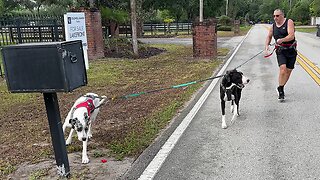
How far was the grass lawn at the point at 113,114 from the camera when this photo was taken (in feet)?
17.4

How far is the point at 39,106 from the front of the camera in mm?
8344

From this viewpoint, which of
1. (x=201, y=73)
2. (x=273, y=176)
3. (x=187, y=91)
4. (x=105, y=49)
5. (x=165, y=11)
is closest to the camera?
Result: (x=273, y=176)

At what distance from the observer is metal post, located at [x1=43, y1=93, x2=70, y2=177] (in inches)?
160

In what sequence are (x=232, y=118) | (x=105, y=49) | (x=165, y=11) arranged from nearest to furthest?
(x=232, y=118) → (x=105, y=49) → (x=165, y=11)

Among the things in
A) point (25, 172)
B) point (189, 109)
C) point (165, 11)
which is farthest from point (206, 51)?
point (165, 11)

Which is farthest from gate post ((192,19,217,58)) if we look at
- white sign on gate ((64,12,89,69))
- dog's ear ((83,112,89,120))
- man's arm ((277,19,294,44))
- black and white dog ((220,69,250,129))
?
dog's ear ((83,112,89,120))

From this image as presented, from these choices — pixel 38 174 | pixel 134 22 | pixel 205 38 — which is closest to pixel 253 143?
pixel 38 174

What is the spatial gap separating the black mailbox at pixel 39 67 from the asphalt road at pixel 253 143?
1.60 meters

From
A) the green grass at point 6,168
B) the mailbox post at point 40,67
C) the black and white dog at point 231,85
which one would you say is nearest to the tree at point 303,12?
the black and white dog at point 231,85

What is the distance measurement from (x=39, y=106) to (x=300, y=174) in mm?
6093

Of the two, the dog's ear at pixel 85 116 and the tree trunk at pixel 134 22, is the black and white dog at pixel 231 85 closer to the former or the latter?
the dog's ear at pixel 85 116

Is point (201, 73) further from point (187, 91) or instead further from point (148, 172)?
point (148, 172)

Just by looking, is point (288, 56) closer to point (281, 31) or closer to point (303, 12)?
point (281, 31)

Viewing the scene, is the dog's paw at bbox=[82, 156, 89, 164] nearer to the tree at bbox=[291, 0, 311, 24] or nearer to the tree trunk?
the tree trunk
